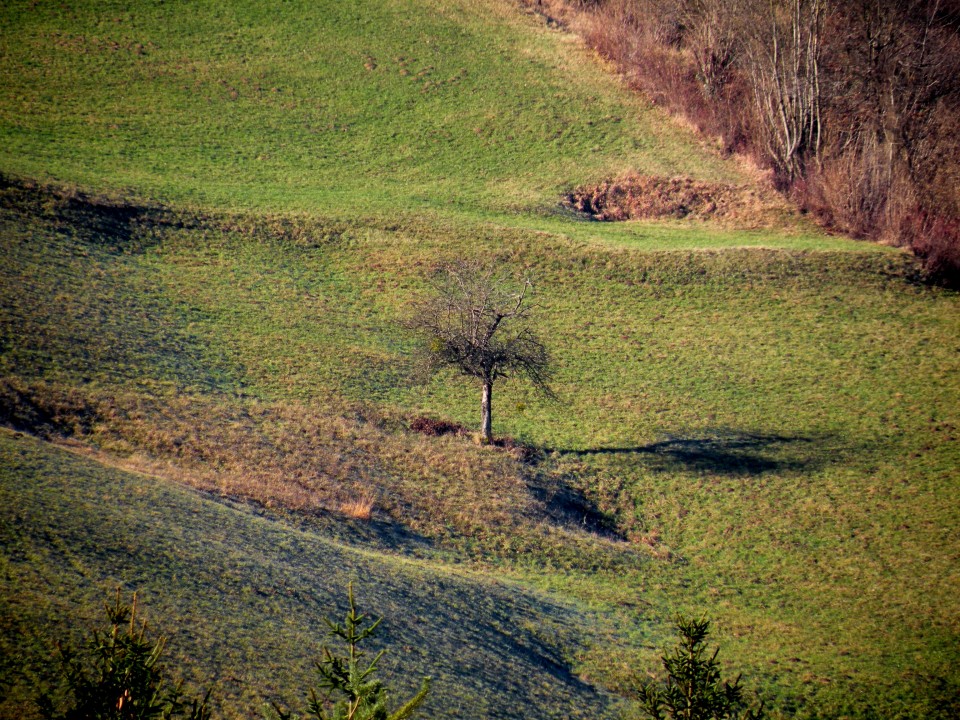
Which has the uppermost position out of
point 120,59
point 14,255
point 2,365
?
point 120,59

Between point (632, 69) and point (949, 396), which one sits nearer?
point (949, 396)

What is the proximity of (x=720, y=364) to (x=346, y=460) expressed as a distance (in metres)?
20.2

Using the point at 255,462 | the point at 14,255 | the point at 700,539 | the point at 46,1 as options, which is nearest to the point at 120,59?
the point at 46,1

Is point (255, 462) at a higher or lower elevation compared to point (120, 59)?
lower

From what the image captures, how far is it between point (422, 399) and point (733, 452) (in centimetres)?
1303

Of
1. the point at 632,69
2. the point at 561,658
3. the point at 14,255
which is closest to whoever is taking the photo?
the point at 561,658

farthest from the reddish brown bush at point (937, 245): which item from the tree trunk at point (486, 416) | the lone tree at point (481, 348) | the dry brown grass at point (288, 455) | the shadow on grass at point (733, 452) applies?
the dry brown grass at point (288, 455)

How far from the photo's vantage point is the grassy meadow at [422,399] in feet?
58.5

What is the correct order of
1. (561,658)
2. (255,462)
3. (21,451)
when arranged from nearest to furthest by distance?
(561,658) → (21,451) → (255,462)

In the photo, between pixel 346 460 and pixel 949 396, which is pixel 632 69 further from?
pixel 346 460

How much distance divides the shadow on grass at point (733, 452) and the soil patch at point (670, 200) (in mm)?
25596

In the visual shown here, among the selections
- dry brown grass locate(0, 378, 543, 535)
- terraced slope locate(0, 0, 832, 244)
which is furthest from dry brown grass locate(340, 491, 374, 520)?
terraced slope locate(0, 0, 832, 244)

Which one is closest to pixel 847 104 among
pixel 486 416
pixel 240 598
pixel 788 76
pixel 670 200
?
pixel 788 76

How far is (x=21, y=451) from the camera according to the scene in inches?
818
